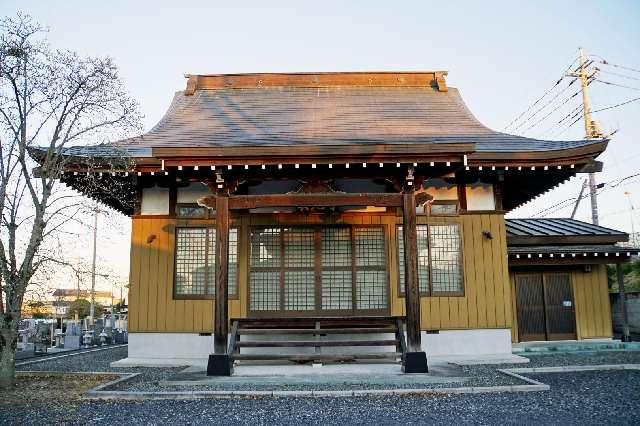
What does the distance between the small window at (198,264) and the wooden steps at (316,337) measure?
4.07 feet

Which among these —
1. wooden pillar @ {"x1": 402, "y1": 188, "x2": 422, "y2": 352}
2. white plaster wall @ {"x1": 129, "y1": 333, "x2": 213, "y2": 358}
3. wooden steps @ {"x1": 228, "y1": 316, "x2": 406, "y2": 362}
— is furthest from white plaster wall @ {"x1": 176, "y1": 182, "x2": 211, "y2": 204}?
wooden pillar @ {"x1": 402, "y1": 188, "x2": 422, "y2": 352}

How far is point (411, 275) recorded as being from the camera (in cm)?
838

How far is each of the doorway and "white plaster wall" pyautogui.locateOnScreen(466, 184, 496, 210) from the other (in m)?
2.86

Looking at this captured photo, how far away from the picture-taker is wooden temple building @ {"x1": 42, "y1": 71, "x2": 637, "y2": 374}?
28.1ft

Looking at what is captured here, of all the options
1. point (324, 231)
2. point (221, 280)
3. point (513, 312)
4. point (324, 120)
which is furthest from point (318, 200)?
point (513, 312)

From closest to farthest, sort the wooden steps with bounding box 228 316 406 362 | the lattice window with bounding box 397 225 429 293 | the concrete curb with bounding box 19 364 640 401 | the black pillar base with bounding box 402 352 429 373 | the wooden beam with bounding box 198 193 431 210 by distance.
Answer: the concrete curb with bounding box 19 364 640 401, the black pillar base with bounding box 402 352 429 373, the wooden steps with bounding box 228 316 406 362, the wooden beam with bounding box 198 193 431 210, the lattice window with bounding box 397 225 429 293

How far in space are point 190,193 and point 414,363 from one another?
5681 millimetres

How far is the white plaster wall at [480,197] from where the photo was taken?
10633 mm

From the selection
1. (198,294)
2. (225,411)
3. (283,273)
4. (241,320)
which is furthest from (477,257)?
(225,411)

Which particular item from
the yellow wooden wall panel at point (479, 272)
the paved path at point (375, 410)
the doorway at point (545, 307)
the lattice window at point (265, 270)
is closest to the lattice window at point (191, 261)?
the lattice window at point (265, 270)

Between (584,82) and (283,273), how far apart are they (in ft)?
60.5

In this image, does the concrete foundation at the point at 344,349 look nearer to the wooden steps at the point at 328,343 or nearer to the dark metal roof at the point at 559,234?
the wooden steps at the point at 328,343

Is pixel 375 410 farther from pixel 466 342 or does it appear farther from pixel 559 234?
pixel 559 234

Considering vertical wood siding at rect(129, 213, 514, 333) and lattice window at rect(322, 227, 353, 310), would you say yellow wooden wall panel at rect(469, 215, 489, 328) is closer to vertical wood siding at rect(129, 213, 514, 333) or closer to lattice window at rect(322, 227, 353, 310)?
vertical wood siding at rect(129, 213, 514, 333)
